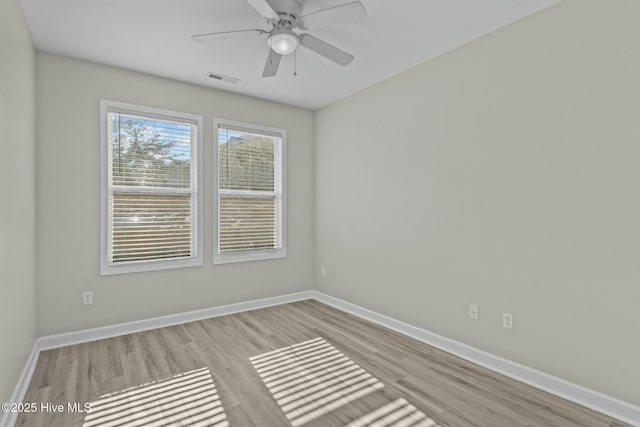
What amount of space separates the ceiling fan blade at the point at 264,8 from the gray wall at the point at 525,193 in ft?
5.55

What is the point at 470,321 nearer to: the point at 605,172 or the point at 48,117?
the point at 605,172

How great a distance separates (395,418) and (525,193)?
179cm

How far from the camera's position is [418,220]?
3.23 m

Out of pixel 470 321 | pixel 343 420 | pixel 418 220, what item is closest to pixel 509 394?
pixel 470 321

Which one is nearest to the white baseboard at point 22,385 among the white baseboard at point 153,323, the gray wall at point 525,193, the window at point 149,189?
the white baseboard at point 153,323

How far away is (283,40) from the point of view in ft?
7.54

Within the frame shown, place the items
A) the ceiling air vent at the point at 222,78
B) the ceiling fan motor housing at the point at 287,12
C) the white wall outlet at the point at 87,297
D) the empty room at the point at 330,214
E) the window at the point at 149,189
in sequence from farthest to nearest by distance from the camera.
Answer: the ceiling air vent at the point at 222,78 < the window at the point at 149,189 < the white wall outlet at the point at 87,297 < the ceiling fan motor housing at the point at 287,12 < the empty room at the point at 330,214

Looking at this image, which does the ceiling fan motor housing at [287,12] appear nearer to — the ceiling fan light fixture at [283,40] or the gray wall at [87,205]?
the ceiling fan light fixture at [283,40]

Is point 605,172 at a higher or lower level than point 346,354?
higher

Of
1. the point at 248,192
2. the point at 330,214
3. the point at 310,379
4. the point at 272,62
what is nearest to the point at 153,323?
the point at 248,192

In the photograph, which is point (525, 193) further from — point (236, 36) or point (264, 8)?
point (236, 36)

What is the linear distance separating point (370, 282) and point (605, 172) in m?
2.35

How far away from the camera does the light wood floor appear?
1.98 m

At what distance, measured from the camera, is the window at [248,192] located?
13.0 ft
